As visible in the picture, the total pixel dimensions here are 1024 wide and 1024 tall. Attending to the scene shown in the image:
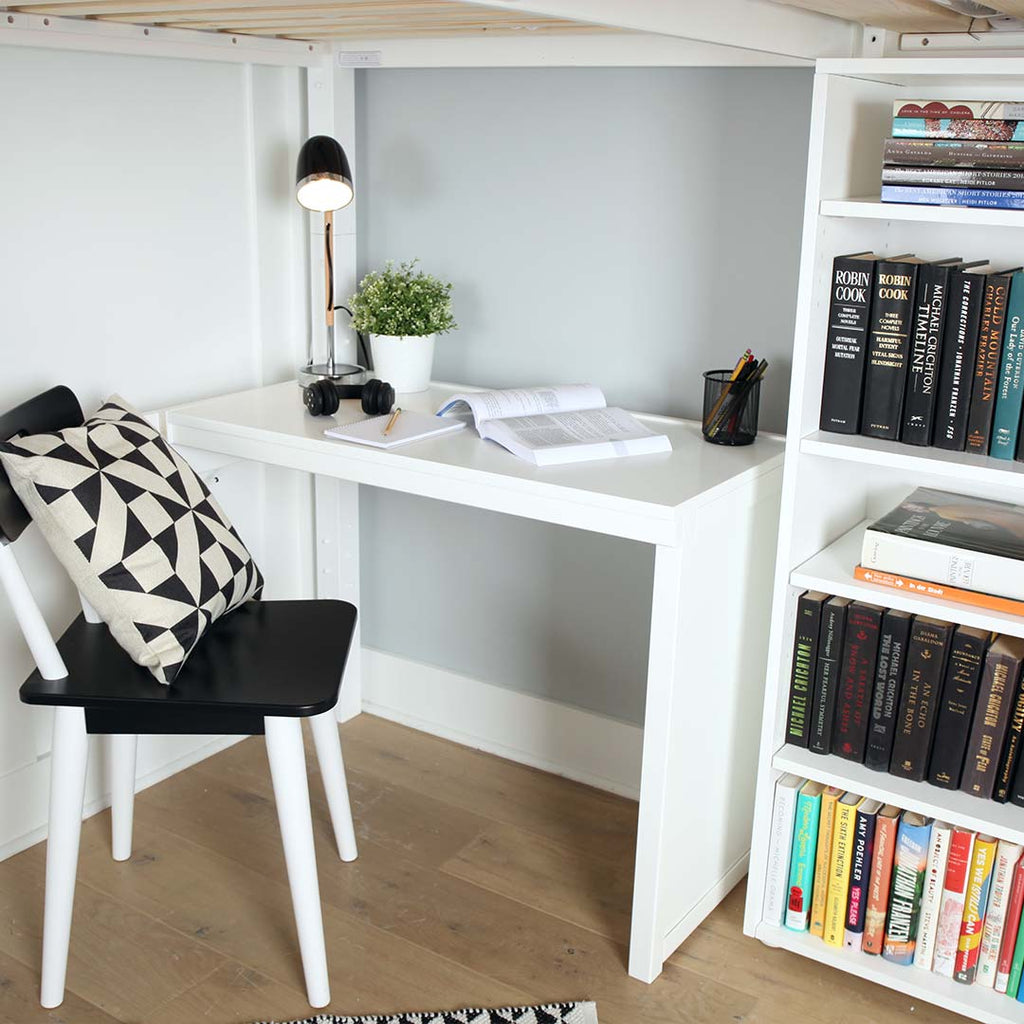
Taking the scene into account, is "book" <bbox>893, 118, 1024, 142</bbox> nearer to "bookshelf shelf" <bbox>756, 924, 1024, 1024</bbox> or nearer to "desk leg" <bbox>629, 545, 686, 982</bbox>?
"desk leg" <bbox>629, 545, 686, 982</bbox>

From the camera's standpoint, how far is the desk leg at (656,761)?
1.70m

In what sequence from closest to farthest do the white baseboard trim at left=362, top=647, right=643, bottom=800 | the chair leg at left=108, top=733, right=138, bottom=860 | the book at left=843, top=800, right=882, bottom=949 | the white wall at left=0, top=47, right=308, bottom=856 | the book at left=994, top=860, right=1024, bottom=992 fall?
the book at left=994, top=860, right=1024, bottom=992 → the book at left=843, top=800, right=882, bottom=949 → the white wall at left=0, top=47, right=308, bottom=856 → the chair leg at left=108, top=733, right=138, bottom=860 → the white baseboard trim at left=362, top=647, right=643, bottom=800

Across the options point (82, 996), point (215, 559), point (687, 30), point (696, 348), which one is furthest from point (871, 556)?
point (82, 996)

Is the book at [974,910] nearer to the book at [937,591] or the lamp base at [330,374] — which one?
the book at [937,591]

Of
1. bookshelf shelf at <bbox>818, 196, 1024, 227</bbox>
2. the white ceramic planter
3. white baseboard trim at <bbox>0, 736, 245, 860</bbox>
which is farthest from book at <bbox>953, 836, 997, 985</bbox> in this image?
white baseboard trim at <bbox>0, 736, 245, 860</bbox>

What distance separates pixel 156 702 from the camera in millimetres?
1720

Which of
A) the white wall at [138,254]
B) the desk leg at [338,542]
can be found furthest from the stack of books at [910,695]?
the white wall at [138,254]

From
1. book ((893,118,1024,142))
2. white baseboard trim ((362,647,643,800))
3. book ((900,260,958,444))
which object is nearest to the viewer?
book ((893,118,1024,142))

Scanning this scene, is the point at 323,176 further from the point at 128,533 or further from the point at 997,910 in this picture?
the point at 997,910

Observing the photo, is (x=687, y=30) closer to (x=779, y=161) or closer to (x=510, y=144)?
(x=779, y=161)

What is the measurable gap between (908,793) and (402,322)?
3.86 ft

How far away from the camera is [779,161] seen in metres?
1.99

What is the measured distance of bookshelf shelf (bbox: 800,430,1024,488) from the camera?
1.61 m

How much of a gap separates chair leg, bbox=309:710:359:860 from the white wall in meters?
0.48
